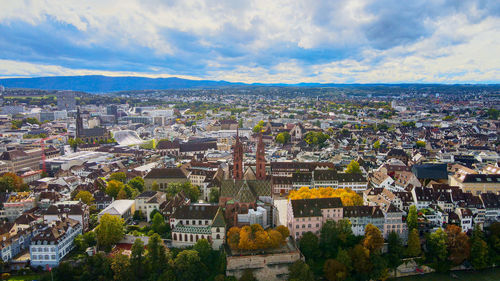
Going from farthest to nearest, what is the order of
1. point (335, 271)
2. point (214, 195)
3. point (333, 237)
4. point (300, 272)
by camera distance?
point (214, 195), point (333, 237), point (335, 271), point (300, 272)

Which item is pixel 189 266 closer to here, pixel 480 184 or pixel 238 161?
pixel 238 161

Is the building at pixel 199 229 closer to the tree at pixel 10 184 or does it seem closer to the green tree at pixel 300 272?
the green tree at pixel 300 272

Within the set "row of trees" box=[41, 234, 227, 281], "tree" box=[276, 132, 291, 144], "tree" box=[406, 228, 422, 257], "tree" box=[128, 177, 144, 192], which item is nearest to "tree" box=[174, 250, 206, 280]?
"row of trees" box=[41, 234, 227, 281]

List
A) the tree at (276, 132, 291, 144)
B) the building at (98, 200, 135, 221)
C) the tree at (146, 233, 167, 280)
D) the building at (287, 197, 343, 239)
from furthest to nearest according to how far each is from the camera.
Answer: the tree at (276, 132, 291, 144) → the building at (98, 200, 135, 221) → the building at (287, 197, 343, 239) → the tree at (146, 233, 167, 280)

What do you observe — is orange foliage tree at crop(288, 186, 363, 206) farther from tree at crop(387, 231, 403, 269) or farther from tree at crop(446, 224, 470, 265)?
tree at crop(446, 224, 470, 265)

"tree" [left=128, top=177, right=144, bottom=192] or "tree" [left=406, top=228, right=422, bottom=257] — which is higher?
"tree" [left=128, top=177, right=144, bottom=192]

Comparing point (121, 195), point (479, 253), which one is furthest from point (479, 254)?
point (121, 195)

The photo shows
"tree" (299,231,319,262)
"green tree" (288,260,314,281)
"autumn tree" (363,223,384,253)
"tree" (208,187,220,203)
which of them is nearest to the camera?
"green tree" (288,260,314,281)

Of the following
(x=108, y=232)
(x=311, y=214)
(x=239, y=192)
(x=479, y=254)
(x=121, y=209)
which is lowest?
(x=479, y=254)

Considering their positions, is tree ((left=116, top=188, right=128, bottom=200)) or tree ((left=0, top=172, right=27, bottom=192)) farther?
tree ((left=0, top=172, right=27, bottom=192))
